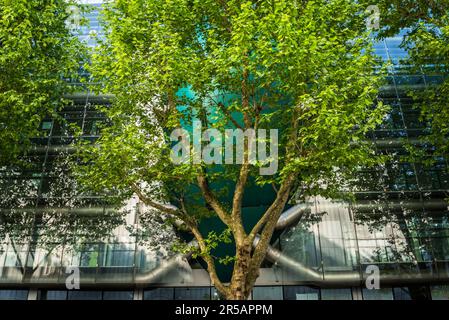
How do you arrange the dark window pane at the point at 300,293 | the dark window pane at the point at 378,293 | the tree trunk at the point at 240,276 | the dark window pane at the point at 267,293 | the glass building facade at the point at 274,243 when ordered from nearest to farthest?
1. the tree trunk at the point at 240,276
2. the glass building facade at the point at 274,243
3. the dark window pane at the point at 378,293
4. the dark window pane at the point at 300,293
5. the dark window pane at the point at 267,293

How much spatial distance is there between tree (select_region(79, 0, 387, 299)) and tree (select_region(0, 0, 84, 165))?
2.71 m

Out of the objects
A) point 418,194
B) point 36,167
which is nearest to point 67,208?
point 36,167

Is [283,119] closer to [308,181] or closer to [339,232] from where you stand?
[308,181]

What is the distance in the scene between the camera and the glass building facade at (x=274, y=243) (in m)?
19.0

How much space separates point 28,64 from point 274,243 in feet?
42.5

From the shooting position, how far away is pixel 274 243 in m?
20.5

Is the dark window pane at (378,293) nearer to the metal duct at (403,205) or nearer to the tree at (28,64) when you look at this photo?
the metal duct at (403,205)

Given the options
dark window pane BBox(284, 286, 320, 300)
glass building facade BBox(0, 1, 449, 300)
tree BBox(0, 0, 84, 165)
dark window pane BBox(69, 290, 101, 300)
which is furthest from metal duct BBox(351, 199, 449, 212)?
tree BBox(0, 0, 84, 165)

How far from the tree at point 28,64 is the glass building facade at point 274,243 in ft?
9.72

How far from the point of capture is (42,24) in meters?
16.5

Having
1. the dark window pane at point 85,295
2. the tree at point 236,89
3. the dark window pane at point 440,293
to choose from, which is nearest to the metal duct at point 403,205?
the dark window pane at point 440,293

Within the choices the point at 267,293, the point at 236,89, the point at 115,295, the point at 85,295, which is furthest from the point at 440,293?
the point at 85,295

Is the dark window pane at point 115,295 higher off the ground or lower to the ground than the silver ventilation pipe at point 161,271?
lower

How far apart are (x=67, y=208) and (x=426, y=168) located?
1663cm
